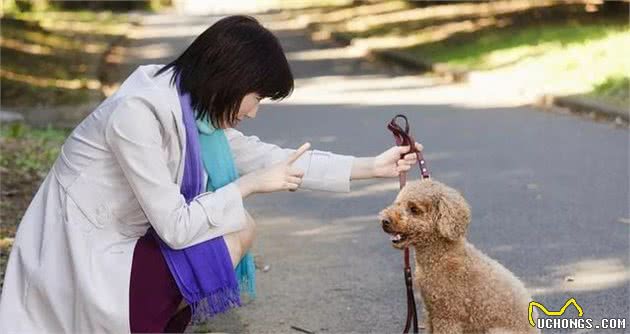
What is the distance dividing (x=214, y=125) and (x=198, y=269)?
49 centimetres

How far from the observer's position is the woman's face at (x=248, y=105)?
3674 mm

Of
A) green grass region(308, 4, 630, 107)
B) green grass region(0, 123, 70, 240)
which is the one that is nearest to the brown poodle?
green grass region(0, 123, 70, 240)

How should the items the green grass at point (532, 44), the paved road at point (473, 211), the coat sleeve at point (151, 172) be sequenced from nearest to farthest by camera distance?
1. the coat sleeve at point (151, 172)
2. the paved road at point (473, 211)
3. the green grass at point (532, 44)

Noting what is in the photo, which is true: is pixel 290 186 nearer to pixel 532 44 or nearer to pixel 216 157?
pixel 216 157

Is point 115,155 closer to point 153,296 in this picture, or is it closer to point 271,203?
point 153,296

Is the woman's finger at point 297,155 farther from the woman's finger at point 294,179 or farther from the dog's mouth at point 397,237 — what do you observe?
the dog's mouth at point 397,237

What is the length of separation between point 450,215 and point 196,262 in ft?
2.92

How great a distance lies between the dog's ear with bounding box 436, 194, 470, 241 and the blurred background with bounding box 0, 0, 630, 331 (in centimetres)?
117

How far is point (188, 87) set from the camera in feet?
12.0

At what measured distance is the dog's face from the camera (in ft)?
12.7

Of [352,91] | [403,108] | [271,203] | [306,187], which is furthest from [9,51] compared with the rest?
[306,187]

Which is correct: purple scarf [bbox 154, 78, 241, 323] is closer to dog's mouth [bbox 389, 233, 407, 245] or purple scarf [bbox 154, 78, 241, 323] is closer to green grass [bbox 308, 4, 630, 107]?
dog's mouth [bbox 389, 233, 407, 245]

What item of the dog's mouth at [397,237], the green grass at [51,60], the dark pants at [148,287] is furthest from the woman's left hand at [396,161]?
the green grass at [51,60]

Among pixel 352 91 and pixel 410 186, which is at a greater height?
pixel 410 186
